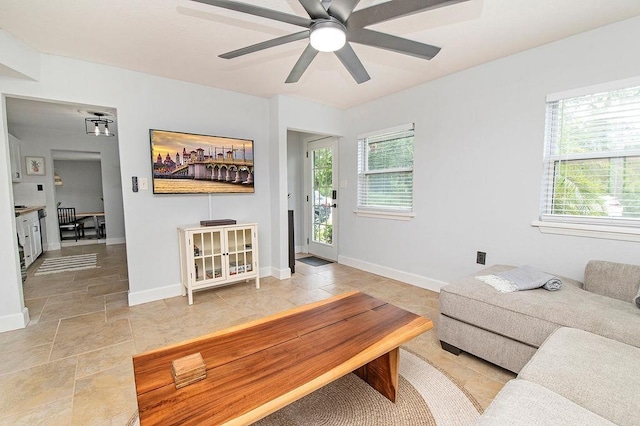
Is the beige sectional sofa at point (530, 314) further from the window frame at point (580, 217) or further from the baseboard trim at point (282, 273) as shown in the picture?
the baseboard trim at point (282, 273)

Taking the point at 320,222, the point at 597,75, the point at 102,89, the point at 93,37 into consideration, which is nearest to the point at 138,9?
the point at 93,37

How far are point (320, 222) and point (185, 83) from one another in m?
2.91

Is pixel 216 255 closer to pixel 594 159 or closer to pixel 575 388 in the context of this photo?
pixel 575 388

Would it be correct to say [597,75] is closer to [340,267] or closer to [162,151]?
[340,267]

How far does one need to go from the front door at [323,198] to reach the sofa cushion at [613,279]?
10.2 feet

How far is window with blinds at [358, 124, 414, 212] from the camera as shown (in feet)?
11.7

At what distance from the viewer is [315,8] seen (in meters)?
1.34

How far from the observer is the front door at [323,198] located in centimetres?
464

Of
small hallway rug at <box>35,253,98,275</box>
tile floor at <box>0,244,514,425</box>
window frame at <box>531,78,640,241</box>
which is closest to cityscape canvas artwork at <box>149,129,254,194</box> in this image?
tile floor at <box>0,244,514,425</box>

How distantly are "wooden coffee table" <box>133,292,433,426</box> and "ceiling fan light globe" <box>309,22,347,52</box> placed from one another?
151 centimetres

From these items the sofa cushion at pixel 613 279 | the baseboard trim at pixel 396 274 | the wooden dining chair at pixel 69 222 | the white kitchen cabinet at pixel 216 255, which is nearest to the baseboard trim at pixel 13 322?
the white kitchen cabinet at pixel 216 255

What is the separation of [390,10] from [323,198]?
3.71 metres

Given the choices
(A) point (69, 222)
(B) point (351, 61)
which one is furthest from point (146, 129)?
(A) point (69, 222)

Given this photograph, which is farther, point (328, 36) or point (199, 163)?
point (199, 163)
